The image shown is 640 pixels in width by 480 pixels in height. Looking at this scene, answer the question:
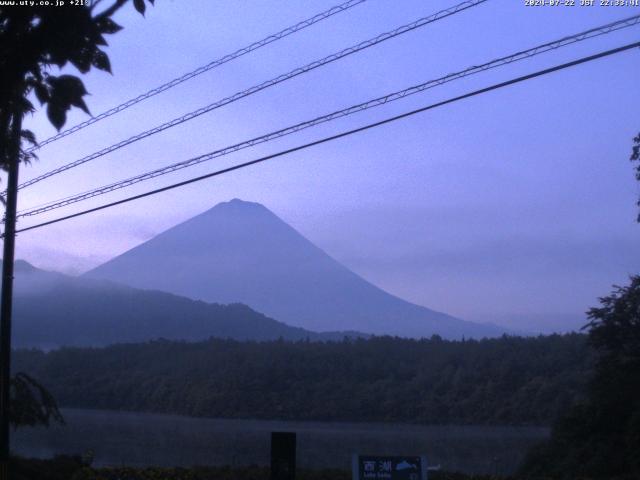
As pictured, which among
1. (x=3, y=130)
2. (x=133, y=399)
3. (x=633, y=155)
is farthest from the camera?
(x=133, y=399)

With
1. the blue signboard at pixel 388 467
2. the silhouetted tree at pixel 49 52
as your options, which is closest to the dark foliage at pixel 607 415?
the blue signboard at pixel 388 467

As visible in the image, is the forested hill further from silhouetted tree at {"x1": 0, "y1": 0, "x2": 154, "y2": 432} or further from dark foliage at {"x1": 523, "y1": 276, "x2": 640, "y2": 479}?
silhouetted tree at {"x1": 0, "y1": 0, "x2": 154, "y2": 432}

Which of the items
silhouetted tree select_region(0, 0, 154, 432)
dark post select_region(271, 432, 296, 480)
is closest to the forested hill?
dark post select_region(271, 432, 296, 480)

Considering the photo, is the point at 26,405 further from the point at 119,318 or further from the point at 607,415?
the point at 119,318

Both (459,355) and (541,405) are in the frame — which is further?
(459,355)

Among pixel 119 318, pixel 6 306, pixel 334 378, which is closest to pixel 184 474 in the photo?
pixel 6 306

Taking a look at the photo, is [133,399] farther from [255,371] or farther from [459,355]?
[459,355]

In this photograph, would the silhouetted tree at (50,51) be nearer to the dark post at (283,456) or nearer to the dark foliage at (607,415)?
the dark post at (283,456)

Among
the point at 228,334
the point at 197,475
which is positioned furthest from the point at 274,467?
the point at 228,334
